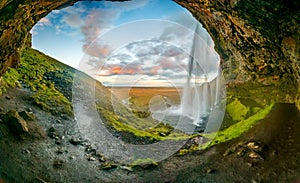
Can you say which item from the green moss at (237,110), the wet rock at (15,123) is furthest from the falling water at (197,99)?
the wet rock at (15,123)

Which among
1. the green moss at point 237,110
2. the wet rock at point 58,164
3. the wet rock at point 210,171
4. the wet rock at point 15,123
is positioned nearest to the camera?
the wet rock at point 210,171

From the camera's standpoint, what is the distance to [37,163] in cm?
900

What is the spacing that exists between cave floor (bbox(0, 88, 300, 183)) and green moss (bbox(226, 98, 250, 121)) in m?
1.69

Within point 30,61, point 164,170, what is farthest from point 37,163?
point 30,61

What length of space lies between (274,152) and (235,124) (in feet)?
13.0

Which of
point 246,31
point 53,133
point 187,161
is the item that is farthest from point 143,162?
point 246,31

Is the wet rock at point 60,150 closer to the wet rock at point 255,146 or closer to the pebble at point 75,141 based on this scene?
the pebble at point 75,141

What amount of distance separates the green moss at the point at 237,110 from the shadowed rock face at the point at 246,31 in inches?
49.3

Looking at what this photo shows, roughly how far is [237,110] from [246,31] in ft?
16.9

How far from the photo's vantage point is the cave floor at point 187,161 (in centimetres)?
812

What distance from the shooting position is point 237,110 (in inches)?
524

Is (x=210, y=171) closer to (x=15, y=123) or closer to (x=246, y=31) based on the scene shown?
(x=246, y=31)

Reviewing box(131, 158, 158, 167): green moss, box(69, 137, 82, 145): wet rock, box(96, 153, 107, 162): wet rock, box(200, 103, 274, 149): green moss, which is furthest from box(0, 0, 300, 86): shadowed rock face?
box(131, 158, 158, 167): green moss

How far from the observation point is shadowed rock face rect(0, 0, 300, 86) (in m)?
7.31
